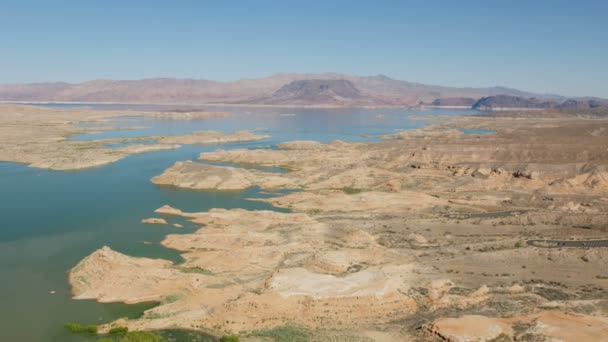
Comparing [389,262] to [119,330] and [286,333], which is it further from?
[119,330]

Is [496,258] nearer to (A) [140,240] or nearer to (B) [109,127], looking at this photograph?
(A) [140,240]

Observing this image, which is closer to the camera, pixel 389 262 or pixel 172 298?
pixel 172 298

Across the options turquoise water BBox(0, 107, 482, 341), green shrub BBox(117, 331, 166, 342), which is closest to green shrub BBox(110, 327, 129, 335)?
green shrub BBox(117, 331, 166, 342)

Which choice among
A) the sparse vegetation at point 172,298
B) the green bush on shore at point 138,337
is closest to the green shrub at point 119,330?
the green bush on shore at point 138,337

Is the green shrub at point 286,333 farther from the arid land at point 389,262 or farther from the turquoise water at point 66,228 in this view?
the turquoise water at point 66,228

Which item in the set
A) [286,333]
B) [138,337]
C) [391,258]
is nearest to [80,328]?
[138,337]
